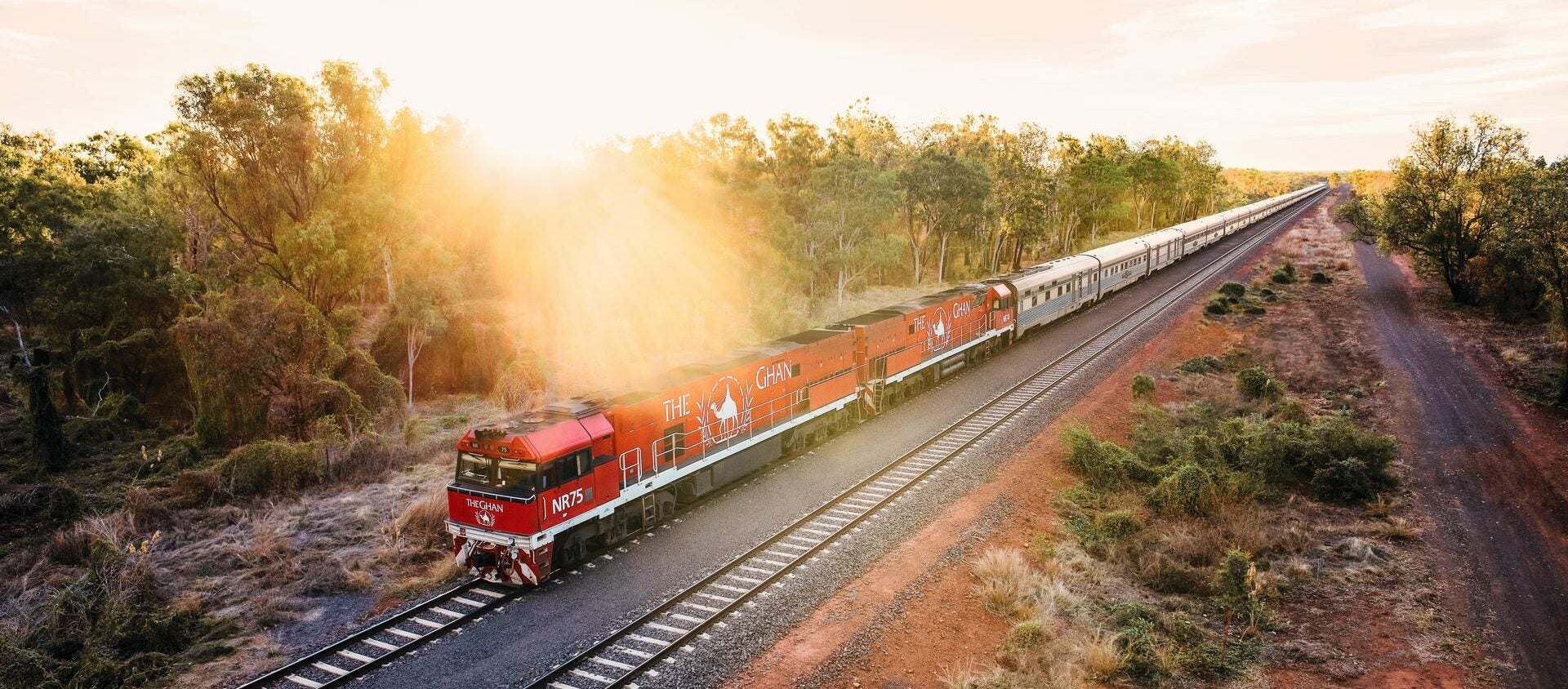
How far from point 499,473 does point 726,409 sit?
7.29m

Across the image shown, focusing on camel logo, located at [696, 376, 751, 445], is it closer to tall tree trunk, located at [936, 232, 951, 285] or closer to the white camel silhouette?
the white camel silhouette

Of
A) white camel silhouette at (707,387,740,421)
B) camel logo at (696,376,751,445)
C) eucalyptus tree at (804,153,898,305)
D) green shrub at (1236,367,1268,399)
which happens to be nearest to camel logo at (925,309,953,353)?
green shrub at (1236,367,1268,399)

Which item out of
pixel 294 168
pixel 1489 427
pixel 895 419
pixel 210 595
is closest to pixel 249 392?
pixel 294 168

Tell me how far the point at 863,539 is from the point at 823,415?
868 cm

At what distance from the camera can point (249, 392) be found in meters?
30.8

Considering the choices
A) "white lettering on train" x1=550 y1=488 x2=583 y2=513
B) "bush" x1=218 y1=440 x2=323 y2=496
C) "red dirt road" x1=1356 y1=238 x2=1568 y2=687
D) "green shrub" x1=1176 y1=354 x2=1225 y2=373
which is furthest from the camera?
"green shrub" x1=1176 y1=354 x2=1225 y2=373

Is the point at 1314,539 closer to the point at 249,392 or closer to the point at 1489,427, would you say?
the point at 1489,427

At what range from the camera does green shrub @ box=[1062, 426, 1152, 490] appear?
78.0 feet

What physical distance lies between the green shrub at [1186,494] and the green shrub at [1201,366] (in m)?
14.8

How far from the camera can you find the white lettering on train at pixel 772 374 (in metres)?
24.2

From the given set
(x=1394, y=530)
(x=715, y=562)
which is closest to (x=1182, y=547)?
(x=1394, y=530)

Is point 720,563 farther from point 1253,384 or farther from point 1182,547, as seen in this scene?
point 1253,384

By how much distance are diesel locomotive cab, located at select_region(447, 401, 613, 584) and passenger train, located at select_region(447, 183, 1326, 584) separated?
1.1 inches

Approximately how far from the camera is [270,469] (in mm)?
25281
